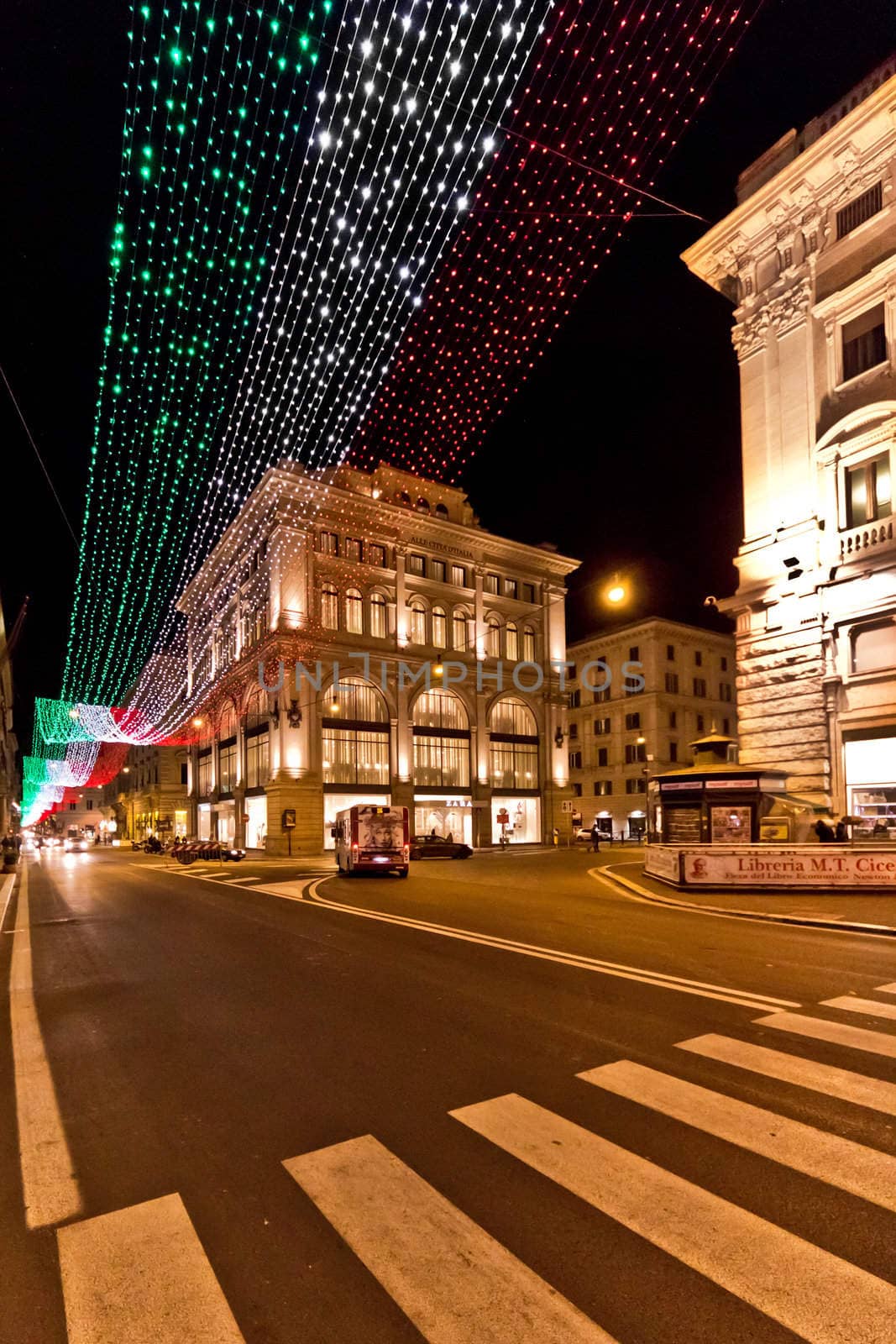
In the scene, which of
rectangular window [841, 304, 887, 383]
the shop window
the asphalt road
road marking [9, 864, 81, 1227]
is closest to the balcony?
the shop window

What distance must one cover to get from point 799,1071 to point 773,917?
9365 mm

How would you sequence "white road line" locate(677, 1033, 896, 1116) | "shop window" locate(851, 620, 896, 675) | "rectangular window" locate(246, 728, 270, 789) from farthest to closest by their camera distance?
"rectangular window" locate(246, 728, 270, 789) → "shop window" locate(851, 620, 896, 675) → "white road line" locate(677, 1033, 896, 1116)

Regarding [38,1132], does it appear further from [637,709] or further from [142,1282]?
[637,709]

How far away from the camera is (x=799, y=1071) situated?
19.0 feet

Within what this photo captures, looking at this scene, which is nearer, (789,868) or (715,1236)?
(715,1236)

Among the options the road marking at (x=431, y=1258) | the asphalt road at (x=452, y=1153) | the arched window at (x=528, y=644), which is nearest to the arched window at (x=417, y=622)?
the arched window at (x=528, y=644)

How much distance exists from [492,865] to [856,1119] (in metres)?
27.3

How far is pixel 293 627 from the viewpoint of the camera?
43969mm

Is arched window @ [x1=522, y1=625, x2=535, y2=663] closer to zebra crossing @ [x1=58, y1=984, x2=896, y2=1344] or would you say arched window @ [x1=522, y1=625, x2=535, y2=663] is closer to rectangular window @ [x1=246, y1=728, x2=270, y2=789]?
rectangular window @ [x1=246, y1=728, x2=270, y2=789]

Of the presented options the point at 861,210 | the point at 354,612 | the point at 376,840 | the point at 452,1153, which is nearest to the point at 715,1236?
the point at 452,1153

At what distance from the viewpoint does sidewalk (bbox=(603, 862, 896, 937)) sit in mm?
13391

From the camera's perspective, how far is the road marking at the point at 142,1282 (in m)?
3.06

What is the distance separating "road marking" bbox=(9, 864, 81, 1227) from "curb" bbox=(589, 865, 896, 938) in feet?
38.2

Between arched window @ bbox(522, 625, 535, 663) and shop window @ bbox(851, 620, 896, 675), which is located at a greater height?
arched window @ bbox(522, 625, 535, 663)
